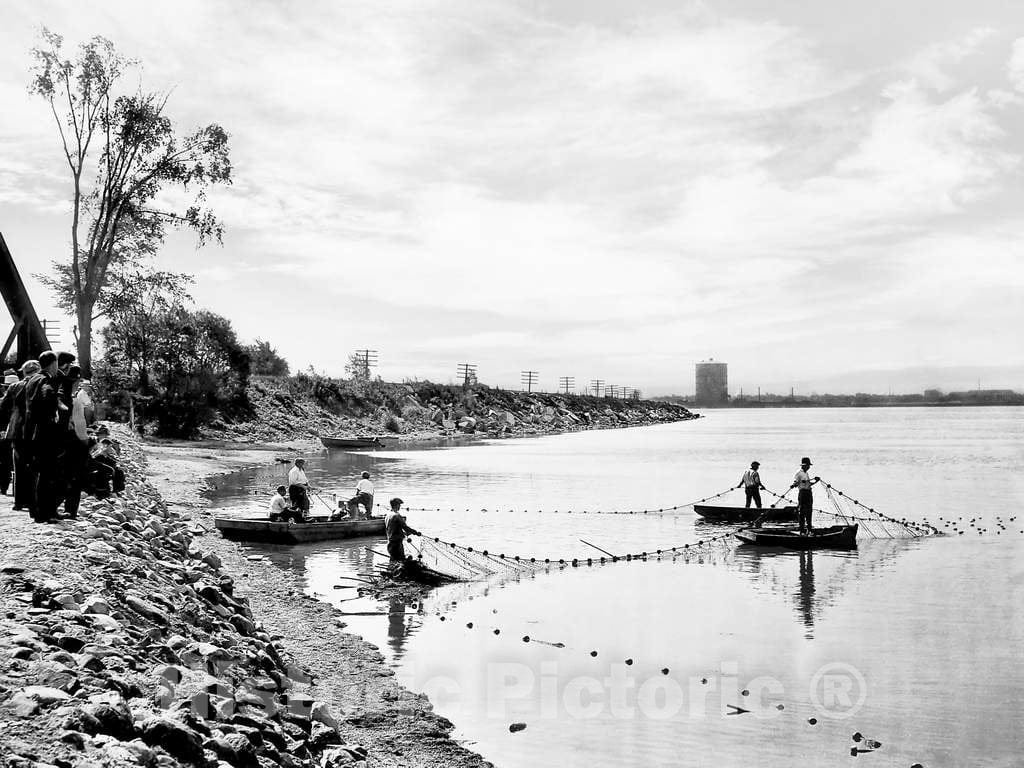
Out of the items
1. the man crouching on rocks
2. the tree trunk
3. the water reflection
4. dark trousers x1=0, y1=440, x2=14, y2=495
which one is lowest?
the water reflection

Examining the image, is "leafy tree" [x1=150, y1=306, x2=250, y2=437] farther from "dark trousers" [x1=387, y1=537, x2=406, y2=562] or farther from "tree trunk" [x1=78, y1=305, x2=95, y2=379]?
"dark trousers" [x1=387, y1=537, x2=406, y2=562]

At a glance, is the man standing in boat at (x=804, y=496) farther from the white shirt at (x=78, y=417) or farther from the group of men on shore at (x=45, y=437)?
the group of men on shore at (x=45, y=437)

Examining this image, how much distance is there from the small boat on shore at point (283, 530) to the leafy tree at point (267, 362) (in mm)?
67816

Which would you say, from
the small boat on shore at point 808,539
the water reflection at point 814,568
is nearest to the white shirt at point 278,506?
the water reflection at point 814,568

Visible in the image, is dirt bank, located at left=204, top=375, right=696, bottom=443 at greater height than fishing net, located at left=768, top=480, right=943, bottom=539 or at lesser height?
greater

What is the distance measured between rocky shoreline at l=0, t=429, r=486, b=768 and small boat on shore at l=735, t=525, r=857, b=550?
14476 mm

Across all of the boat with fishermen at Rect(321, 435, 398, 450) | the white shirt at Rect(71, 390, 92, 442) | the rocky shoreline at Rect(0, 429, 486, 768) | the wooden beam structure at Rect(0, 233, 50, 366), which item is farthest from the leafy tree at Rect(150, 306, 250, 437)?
the white shirt at Rect(71, 390, 92, 442)

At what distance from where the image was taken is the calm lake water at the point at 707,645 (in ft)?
35.4

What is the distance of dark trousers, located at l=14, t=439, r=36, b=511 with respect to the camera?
41.0 ft

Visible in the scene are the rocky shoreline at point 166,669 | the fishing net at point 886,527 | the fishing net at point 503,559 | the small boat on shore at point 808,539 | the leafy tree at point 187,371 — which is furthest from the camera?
the leafy tree at point 187,371

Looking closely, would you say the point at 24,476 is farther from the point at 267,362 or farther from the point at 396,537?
the point at 267,362

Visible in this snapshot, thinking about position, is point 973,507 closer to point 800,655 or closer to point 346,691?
point 800,655

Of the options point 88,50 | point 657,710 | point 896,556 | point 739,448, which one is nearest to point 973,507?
point 896,556

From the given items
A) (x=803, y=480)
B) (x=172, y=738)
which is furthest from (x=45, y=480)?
(x=803, y=480)
